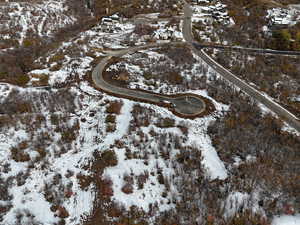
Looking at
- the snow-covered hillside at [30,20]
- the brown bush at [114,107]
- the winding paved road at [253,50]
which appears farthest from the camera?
the snow-covered hillside at [30,20]

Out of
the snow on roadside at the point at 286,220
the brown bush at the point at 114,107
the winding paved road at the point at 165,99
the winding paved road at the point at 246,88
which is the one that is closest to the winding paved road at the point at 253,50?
the winding paved road at the point at 246,88

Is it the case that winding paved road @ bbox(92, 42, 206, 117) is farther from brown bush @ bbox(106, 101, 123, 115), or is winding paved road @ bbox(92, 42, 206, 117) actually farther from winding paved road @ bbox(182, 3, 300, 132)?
winding paved road @ bbox(182, 3, 300, 132)

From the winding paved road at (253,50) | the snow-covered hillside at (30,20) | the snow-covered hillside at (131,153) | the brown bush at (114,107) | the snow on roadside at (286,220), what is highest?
the snow-covered hillside at (30,20)

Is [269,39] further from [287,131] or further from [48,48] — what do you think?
[48,48]

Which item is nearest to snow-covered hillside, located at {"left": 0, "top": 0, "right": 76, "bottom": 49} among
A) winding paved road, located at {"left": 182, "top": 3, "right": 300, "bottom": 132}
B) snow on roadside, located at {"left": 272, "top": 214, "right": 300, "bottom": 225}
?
winding paved road, located at {"left": 182, "top": 3, "right": 300, "bottom": 132}

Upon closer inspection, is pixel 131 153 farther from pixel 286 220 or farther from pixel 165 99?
pixel 286 220

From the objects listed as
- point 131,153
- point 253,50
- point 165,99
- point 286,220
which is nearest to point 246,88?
point 165,99

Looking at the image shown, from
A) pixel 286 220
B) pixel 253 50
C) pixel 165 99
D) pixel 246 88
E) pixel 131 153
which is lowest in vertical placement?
pixel 286 220

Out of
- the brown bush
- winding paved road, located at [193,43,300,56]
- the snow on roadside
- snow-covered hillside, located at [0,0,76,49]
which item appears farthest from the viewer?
snow-covered hillside, located at [0,0,76,49]

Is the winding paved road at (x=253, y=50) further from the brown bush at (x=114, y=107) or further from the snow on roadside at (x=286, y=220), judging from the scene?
the snow on roadside at (x=286, y=220)

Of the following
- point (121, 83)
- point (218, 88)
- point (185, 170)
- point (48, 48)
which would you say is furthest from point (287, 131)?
point (48, 48)

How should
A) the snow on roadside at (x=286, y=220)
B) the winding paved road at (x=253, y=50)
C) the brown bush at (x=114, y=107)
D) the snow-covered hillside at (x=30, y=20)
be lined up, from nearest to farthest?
1. the snow on roadside at (x=286, y=220)
2. the brown bush at (x=114, y=107)
3. the winding paved road at (x=253, y=50)
4. the snow-covered hillside at (x=30, y=20)
